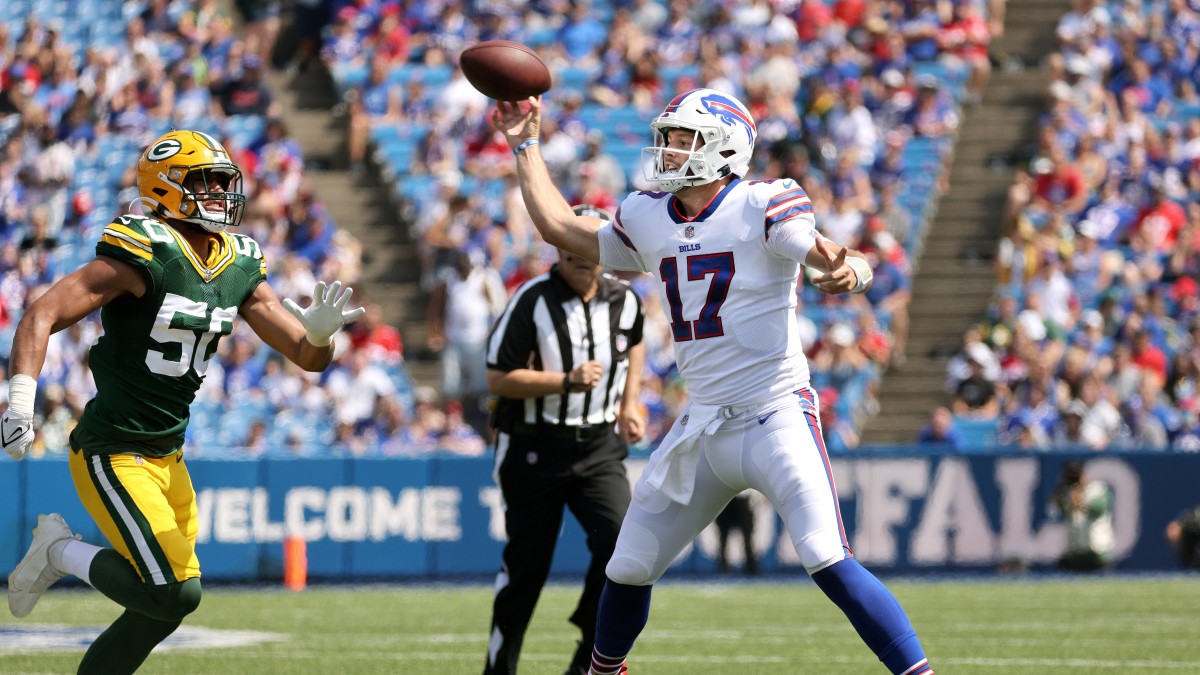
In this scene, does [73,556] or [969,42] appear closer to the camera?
Result: [73,556]

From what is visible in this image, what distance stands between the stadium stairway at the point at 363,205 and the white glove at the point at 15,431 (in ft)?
34.6

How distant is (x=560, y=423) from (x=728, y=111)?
6.05ft

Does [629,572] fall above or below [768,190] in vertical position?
below

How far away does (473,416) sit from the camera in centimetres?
1451

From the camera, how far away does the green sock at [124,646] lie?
5.24 meters

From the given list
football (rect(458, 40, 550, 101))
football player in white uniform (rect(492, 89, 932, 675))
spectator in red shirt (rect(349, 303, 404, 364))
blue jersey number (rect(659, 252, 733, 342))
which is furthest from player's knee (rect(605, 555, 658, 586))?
spectator in red shirt (rect(349, 303, 404, 364))

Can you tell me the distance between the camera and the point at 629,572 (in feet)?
17.3

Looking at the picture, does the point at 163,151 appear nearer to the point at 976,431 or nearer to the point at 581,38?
the point at 976,431

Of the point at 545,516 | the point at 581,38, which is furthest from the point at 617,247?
the point at 581,38

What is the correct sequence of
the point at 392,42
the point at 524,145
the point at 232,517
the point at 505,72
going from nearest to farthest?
the point at 524,145 < the point at 505,72 < the point at 232,517 < the point at 392,42

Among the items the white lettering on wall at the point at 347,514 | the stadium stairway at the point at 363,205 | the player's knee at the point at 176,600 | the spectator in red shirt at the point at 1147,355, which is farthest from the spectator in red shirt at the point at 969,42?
the player's knee at the point at 176,600

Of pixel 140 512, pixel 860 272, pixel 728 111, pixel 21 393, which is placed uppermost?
pixel 728 111

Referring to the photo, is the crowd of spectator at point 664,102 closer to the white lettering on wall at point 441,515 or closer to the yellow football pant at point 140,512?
the white lettering on wall at point 441,515

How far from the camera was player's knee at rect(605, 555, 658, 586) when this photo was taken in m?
5.25
